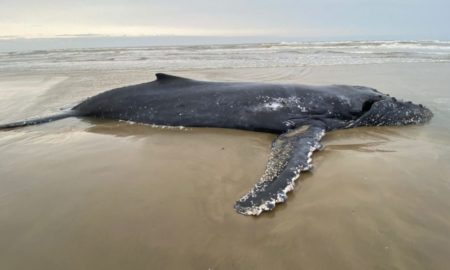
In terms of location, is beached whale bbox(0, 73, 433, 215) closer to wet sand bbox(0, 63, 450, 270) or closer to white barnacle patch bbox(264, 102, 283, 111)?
white barnacle patch bbox(264, 102, 283, 111)

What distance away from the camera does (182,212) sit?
3672 mm

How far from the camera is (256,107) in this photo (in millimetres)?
6797

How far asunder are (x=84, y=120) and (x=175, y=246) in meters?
5.28

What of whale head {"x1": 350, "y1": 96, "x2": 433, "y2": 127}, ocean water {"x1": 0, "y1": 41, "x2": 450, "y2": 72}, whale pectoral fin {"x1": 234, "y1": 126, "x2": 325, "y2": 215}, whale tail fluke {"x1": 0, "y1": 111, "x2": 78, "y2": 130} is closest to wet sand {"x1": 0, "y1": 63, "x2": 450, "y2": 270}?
whale pectoral fin {"x1": 234, "y1": 126, "x2": 325, "y2": 215}

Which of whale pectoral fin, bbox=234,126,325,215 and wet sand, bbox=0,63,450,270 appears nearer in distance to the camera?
wet sand, bbox=0,63,450,270

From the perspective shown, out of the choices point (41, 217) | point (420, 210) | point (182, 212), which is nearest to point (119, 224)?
point (182, 212)

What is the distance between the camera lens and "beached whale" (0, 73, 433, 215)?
6645mm

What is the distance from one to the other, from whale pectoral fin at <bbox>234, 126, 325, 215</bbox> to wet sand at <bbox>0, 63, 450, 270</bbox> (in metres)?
0.12

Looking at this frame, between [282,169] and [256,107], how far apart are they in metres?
2.64

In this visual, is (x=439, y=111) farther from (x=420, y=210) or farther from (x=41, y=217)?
(x=41, y=217)

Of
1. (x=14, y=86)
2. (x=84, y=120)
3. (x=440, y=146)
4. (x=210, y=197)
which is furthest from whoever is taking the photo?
(x=14, y=86)

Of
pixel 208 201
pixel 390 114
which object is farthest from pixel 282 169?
pixel 390 114

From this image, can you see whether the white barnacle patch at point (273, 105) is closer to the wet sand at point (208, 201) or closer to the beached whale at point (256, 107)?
the beached whale at point (256, 107)

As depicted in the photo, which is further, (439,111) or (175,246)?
(439,111)
